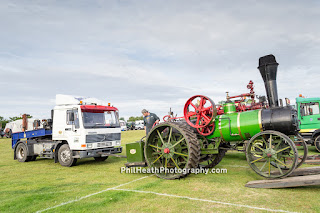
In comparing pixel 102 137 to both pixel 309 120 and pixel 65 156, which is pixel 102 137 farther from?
pixel 309 120

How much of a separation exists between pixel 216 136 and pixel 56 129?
6.75m

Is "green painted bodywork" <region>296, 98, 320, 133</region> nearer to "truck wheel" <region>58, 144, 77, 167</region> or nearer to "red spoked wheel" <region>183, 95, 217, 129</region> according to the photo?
"red spoked wheel" <region>183, 95, 217, 129</region>

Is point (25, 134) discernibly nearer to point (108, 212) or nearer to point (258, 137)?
point (108, 212)

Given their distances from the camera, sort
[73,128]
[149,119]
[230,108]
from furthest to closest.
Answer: [73,128], [149,119], [230,108]

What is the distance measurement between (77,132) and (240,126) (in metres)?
6.06

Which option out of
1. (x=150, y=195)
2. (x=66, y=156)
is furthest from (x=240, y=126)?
(x=66, y=156)

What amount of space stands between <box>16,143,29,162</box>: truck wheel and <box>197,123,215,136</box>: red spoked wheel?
8619 millimetres

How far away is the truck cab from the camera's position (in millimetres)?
11009

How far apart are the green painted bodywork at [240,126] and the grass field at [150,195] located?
1.14m

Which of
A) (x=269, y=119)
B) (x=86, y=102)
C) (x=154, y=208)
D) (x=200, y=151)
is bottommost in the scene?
(x=154, y=208)

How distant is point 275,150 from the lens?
18.2 ft

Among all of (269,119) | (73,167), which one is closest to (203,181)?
(269,119)

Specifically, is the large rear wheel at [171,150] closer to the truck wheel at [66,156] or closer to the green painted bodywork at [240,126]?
the green painted bodywork at [240,126]

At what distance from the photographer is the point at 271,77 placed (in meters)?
6.16
